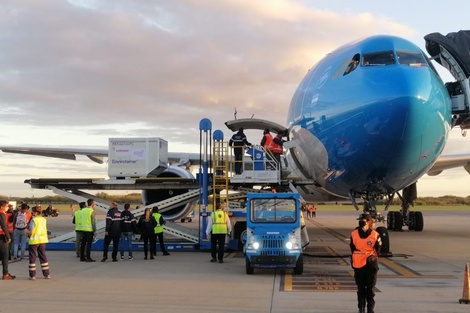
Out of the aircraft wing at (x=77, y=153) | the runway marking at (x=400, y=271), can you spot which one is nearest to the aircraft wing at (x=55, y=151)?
the aircraft wing at (x=77, y=153)

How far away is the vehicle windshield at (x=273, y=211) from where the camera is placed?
38.5 ft

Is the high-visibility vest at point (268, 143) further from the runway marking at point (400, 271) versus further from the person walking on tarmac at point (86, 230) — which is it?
the person walking on tarmac at point (86, 230)

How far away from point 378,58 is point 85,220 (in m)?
7.67

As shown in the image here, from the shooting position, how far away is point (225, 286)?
966 centimetres

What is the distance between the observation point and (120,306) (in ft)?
25.6

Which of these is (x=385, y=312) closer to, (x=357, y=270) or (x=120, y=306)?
(x=357, y=270)

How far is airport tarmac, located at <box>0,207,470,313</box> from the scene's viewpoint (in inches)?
307

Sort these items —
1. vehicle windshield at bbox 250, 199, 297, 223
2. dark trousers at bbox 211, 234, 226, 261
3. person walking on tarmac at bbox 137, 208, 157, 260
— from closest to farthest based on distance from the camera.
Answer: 1. vehicle windshield at bbox 250, 199, 297, 223
2. dark trousers at bbox 211, 234, 226, 261
3. person walking on tarmac at bbox 137, 208, 157, 260

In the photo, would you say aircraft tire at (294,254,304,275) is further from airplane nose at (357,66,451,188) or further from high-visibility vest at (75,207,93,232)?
high-visibility vest at (75,207,93,232)

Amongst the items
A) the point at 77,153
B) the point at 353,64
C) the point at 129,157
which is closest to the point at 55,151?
the point at 77,153

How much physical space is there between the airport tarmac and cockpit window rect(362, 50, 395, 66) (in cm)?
427

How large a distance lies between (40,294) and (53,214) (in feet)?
128

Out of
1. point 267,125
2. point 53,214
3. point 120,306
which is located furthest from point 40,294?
point 53,214

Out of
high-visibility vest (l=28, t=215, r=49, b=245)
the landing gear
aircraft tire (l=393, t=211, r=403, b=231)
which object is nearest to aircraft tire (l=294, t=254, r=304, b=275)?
high-visibility vest (l=28, t=215, r=49, b=245)
